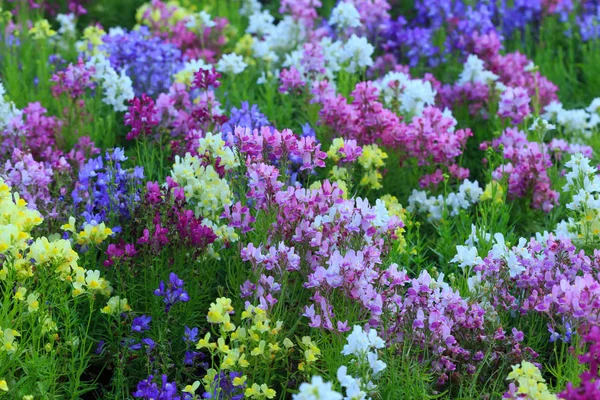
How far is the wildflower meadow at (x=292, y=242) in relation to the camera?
284cm

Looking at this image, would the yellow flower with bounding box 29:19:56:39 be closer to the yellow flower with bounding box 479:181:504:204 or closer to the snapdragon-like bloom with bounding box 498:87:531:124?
the snapdragon-like bloom with bounding box 498:87:531:124

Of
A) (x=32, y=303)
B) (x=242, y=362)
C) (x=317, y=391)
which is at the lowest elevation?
(x=317, y=391)

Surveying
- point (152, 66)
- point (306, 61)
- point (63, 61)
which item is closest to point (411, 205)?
point (306, 61)

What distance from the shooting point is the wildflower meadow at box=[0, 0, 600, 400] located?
9.33 ft

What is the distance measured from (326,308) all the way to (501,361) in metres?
0.74

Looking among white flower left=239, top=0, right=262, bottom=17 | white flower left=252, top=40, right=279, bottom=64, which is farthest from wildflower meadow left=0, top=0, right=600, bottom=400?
white flower left=239, top=0, right=262, bottom=17

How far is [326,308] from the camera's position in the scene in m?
2.90

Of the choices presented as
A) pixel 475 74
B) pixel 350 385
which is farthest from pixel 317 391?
pixel 475 74

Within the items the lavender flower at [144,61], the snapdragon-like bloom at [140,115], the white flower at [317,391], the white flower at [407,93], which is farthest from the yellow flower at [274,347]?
the lavender flower at [144,61]

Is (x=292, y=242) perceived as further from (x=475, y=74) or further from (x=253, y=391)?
(x=475, y=74)

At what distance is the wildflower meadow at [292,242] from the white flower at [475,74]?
2 centimetres

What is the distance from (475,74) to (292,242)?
2535 mm

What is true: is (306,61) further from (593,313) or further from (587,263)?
(593,313)

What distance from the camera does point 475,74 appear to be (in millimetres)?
5312
